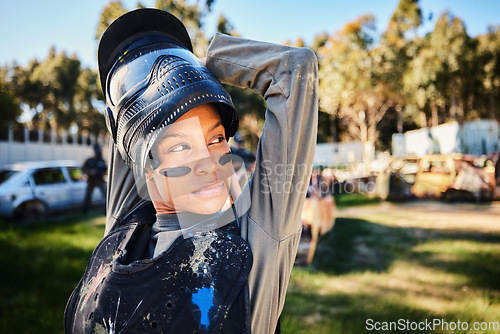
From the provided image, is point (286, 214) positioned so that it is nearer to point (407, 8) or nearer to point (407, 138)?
point (407, 138)

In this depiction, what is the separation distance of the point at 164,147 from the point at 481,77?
60.7 ft

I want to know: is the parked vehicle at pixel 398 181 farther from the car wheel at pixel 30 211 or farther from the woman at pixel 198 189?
the woman at pixel 198 189

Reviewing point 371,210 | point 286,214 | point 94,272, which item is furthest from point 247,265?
point 371,210

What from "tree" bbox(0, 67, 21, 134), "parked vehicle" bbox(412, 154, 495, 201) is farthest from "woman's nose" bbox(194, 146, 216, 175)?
"tree" bbox(0, 67, 21, 134)

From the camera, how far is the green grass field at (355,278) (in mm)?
3402

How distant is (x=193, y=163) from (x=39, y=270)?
4836 millimetres

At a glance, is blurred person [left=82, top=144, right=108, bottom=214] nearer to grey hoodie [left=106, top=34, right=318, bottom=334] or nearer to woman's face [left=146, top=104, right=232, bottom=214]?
woman's face [left=146, top=104, right=232, bottom=214]

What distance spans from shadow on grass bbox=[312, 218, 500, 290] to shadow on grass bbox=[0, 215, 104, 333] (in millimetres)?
3429

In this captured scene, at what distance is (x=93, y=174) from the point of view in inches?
368

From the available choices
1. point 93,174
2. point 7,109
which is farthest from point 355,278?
point 7,109

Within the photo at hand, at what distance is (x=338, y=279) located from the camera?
14.9ft

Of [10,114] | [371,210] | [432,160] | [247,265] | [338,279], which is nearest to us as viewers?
[247,265]

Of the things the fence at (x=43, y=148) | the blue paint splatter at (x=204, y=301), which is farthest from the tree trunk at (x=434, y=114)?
the blue paint splatter at (x=204, y=301)

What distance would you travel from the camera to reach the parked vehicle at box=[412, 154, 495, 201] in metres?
9.84
